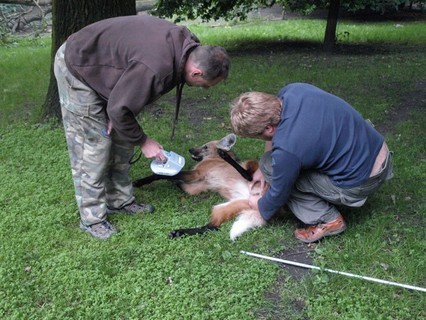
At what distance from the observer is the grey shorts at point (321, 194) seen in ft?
10.1

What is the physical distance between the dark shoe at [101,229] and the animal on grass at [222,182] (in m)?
0.45

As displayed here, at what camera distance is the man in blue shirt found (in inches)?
110

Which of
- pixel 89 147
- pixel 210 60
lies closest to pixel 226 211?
pixel 89 147

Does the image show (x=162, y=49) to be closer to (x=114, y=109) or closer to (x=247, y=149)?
(x=114, y=109)

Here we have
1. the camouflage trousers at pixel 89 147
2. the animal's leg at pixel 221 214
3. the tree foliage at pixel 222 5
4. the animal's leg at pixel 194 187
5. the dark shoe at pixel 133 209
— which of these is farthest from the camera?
the tree foliage at pixel 222 5

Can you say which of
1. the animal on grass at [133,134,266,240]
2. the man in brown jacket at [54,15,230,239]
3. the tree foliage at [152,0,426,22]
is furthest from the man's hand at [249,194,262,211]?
the tree foliage at [152,0,426,22]

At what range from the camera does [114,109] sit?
8.82 ft

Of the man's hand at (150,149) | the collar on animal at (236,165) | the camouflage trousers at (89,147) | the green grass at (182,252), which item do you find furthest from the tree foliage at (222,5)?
the man's hand at (150,149)

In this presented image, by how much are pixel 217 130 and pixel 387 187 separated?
6.79 feet

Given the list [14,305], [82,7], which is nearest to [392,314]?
[14,305]

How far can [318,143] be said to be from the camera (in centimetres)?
281

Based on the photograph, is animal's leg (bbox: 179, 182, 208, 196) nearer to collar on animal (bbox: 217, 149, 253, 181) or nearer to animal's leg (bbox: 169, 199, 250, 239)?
collar on animal (bbox: 217, 149, 253, 181)

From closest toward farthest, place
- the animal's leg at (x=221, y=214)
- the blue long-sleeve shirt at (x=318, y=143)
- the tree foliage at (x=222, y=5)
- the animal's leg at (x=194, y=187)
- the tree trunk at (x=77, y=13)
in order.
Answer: the blue long-sleeve shirt at (x=318, y=143), the animal's leg at (x=221, y=214), the animal's leg at (x=194, y=187), the tree trunk at (x=77, y=13), the tree foliage at (x=222, y=5)

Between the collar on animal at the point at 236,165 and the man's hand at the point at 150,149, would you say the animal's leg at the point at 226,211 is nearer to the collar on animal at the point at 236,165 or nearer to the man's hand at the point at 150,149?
the collar on animal at the point at 236,165
